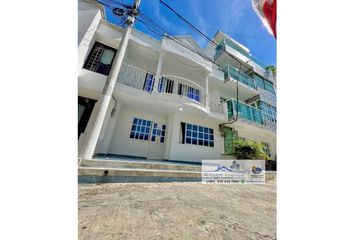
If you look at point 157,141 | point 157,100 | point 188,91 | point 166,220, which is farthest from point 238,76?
point 166,220

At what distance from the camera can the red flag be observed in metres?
1.32

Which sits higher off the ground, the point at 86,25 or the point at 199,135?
the point at 86,25

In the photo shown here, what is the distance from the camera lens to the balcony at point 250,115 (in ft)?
26.0

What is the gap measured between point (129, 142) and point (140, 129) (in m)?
A: 0.81

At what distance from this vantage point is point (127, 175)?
10.9 ft

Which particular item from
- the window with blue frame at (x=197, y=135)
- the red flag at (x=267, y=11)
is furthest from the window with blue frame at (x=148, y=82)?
the red flag at (x=267, y=11)

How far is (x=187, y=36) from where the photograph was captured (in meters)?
8.23

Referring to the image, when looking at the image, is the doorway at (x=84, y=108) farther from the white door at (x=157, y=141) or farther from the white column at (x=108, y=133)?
the white door at (x=157, y=141)

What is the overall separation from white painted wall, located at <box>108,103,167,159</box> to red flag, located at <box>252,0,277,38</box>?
5.95m

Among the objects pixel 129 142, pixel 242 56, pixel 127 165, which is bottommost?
pixel 127 165

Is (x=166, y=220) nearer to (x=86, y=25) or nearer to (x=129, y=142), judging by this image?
(x=129, y=142)
